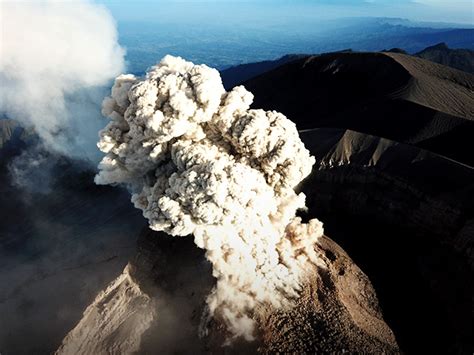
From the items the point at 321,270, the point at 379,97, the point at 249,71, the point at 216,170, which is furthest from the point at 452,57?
the point at 216,170

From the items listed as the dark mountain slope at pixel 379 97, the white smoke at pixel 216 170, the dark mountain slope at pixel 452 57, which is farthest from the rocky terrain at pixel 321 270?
the dark mountain slope at pixel 452 57

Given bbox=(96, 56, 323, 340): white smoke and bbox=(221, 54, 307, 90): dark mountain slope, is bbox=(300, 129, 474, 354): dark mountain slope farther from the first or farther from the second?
bbox=(221, 54, 307, 90): dark mountain slope

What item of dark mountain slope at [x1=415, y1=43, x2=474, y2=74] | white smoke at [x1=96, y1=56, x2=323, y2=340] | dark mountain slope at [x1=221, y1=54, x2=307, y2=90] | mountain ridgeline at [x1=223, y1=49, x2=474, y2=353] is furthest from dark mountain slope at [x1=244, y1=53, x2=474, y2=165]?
dark mountain slope at [x1=221, y1=54, x2=307, y2=90]

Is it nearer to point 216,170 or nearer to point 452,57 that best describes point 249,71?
point 452,57

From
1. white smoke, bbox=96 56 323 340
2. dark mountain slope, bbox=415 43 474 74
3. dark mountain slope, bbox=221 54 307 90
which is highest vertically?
white smoke, bbox=96 56 323 340

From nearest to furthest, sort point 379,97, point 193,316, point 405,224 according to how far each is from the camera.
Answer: point 193,316 < point 405,224 < point 379,97

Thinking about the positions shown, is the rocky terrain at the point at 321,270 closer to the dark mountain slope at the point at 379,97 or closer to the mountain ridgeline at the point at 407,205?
the mountain ridgeline at the point at 407,205

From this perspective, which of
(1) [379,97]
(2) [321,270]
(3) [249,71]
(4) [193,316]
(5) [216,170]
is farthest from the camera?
(3) [249,71]
